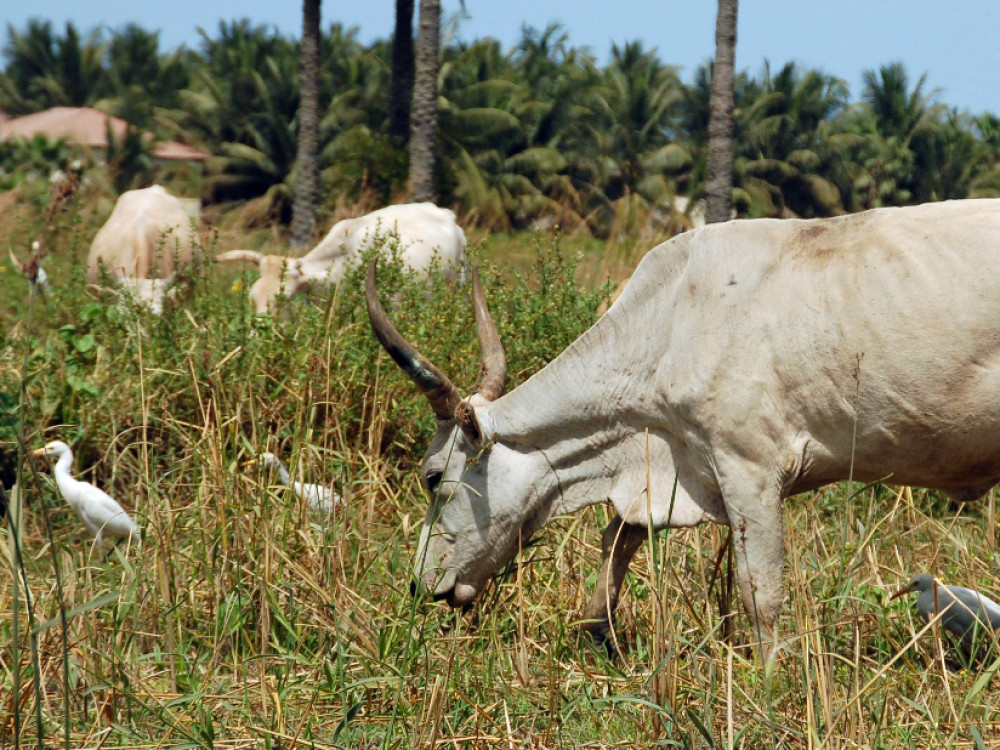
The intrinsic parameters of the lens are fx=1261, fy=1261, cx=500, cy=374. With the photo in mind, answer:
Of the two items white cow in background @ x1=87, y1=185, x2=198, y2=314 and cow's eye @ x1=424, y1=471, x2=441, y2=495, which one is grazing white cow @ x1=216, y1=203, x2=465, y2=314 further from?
cow's eye @ x1=424, y1=471, x2=441, y2=495

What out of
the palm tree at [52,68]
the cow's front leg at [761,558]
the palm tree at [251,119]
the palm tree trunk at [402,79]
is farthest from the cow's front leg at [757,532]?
the palm tree at [52,68]

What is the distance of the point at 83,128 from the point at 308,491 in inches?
1356

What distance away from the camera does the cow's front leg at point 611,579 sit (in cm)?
459

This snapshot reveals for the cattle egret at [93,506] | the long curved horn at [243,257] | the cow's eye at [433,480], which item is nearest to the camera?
the cow's eye at [433,480]

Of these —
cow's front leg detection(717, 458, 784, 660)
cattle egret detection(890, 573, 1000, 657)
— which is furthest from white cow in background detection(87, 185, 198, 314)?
cattle egret detection(890, 573, 1000, 657)

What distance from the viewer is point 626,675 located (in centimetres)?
388

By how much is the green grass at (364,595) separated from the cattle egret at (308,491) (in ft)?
0.24

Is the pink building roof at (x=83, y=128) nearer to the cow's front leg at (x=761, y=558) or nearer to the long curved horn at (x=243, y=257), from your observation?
the long curved horn at (x=243, y=257)

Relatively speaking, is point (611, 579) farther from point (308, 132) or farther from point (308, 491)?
point (308, 132)

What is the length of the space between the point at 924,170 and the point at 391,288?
37114 mm

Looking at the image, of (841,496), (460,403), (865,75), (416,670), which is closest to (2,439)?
(460,403)

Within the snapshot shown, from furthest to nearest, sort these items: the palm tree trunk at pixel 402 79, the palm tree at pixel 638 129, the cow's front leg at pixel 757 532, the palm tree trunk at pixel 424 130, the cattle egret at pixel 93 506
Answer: the palm tree at pixel 638 129, the palm tree trunk at pixel 402 79, the palm tree trunk at pixel 424 130, the cattle egret at pixel 93 506, the cow's front leg at pixel 757 532

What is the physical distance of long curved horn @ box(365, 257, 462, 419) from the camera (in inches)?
171

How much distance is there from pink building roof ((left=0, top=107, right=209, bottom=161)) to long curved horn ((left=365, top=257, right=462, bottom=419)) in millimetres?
31764
